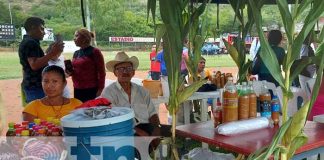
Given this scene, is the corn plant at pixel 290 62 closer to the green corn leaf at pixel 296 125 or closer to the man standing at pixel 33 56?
the green corn leaf at pixel 296 125

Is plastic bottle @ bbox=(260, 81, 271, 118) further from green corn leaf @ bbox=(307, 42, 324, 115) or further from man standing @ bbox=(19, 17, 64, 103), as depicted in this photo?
man standing @ bbox=(19, 17, 64, 103)

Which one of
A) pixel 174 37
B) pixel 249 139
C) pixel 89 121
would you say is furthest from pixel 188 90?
pixel 89 121

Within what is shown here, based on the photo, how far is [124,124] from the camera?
1.47 meters

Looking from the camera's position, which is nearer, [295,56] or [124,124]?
[295,56]

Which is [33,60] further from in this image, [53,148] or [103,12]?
[103,12]

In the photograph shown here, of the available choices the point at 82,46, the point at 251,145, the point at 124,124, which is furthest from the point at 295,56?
the point at 82,46

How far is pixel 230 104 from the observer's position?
6.20 ft

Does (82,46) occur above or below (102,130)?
above

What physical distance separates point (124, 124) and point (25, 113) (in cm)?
105

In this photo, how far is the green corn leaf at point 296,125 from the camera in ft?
Result: 4.10

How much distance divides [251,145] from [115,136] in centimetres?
68

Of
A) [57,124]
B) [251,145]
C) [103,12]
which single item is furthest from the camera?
[103,12]

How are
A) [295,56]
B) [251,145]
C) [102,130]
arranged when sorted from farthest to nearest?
[251,145] → [102,130] → [295,56]

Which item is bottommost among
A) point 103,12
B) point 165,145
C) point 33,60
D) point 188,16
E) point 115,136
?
point 165,145
